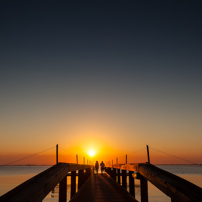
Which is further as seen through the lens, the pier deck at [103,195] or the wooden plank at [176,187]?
the pier deck at [103,195]

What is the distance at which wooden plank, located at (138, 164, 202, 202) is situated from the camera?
337cm

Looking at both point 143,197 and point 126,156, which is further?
point 126,156

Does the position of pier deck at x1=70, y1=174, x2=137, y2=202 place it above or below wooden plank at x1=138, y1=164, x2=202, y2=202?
below

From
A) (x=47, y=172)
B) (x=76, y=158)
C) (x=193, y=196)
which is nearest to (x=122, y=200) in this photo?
(x=47, y=172)

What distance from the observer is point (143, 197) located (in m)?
6.08

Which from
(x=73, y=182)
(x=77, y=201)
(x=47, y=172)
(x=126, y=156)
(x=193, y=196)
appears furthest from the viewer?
(x=126, y=156)

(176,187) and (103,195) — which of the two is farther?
(103,195)

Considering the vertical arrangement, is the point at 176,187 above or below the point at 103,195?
above

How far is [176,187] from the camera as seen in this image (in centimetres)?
378

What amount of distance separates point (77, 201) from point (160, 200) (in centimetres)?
2073

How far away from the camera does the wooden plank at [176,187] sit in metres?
3.37

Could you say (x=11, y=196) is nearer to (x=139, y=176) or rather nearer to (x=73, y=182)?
(x=139, y=176)

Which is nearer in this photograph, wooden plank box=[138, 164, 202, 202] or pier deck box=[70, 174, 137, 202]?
wooden plank box=[138, 164, 202, 202]

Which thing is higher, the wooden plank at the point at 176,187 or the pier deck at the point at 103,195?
the wooden plank at the point at 176,187
